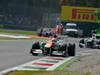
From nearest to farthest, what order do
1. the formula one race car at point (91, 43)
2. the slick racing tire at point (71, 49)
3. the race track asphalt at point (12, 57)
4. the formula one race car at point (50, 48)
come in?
the race track asphalt at point (12, 57), the formula one race car at point (50, 48), the slick racing tire at point (71, 49), the formula one race car at point (91, 43)

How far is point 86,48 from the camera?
1120 inches

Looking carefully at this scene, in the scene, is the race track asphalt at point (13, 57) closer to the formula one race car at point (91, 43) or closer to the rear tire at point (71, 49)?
the rear tire at point (71, 49)

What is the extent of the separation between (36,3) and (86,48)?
3660 cm

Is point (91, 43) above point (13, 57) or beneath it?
beneath

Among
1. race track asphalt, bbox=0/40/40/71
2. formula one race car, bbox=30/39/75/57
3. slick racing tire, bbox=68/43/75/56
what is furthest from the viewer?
slick racing tire, bbox=68/43/75/56

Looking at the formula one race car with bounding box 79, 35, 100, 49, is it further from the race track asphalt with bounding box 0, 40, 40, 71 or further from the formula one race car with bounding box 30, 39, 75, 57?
the formula one race car with bounding box 30, 39, 75, 57

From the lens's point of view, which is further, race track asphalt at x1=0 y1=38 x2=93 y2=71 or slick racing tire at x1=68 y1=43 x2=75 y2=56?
slick racing tire at x1=68 y1=43 x2=75 y2=56

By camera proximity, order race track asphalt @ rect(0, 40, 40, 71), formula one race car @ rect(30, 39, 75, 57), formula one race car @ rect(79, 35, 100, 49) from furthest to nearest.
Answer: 1. formula one race car @ rect(79, 35, 100, 49)
2. formula one race car @ rect(30, 39, 75, 57)
3. race track asphalt @ rect(0, 40, 40, 71)

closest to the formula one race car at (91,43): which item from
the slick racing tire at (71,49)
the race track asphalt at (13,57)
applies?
the race track asphalt at (13,57)

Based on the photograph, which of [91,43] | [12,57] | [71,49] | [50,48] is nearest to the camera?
[12,57]

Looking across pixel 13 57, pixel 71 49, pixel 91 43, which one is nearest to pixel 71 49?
pixel 71 49

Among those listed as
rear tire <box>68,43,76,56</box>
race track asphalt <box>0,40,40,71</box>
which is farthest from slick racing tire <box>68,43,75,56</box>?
race track asphalt <box>0,40,40,71</box>

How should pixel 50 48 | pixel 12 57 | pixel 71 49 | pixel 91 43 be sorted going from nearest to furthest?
pixel 12 57 < pixel 50 48 < pixel 71 49 < pixel 91 43

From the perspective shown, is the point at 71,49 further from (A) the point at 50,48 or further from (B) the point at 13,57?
(B) the point at 13,57
